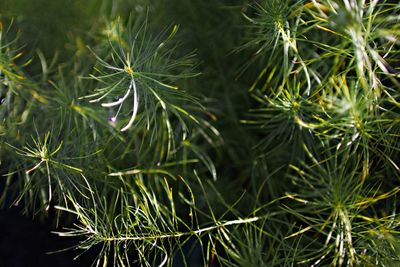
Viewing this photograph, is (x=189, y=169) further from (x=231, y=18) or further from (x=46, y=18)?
(x=46, y=18)

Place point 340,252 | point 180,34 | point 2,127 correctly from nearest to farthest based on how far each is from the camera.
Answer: point 340,252 < point 2,127 < point 180,34

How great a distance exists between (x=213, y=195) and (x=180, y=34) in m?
0.22

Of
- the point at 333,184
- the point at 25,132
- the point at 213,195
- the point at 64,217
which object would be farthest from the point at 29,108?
the point at 333,184

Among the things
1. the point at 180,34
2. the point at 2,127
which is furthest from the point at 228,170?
the point at 2,127

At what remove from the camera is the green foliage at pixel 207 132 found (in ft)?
1.90

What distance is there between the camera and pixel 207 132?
2.63ft

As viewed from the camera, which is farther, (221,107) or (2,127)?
(221,107)

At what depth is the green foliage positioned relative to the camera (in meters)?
0.58

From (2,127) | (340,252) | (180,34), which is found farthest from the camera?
(180,34)

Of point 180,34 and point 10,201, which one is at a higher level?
point 180,34

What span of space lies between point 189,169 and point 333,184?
23cm

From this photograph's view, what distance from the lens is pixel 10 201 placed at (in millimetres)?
744

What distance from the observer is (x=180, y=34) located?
0.78 meters

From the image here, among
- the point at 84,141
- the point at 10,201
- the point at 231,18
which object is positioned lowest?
the point at 10,201
